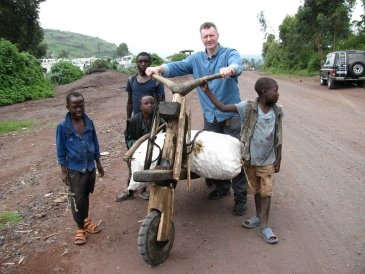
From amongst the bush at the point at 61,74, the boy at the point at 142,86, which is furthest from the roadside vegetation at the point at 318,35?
the boy at the point at 142,86

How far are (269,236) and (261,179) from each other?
544 millimetres

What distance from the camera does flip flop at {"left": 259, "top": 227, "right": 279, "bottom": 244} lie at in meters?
3.76

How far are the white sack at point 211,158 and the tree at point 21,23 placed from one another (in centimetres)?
2531

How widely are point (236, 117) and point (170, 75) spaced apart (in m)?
0.87

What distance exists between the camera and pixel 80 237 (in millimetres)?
3975

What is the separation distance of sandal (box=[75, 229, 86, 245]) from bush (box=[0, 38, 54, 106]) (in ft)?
44.3

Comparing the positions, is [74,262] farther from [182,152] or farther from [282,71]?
[282,71]

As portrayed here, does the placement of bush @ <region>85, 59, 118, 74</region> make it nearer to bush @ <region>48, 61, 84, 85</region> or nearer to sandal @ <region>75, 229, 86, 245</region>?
bush @ <region>48, 61, 84, 85</region>

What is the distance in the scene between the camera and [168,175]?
3.26 m

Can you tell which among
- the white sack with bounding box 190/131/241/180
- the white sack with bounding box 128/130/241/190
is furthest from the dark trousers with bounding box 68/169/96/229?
the white sack with bounding box 190/131/241/180

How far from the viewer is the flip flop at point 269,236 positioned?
3.76 m

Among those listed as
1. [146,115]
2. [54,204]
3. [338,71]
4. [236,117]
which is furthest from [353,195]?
[338,71]

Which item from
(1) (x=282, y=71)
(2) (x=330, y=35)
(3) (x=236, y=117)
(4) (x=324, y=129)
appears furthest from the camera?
(1) (x=282, y=71)

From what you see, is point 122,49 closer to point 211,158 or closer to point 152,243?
point 211,158
